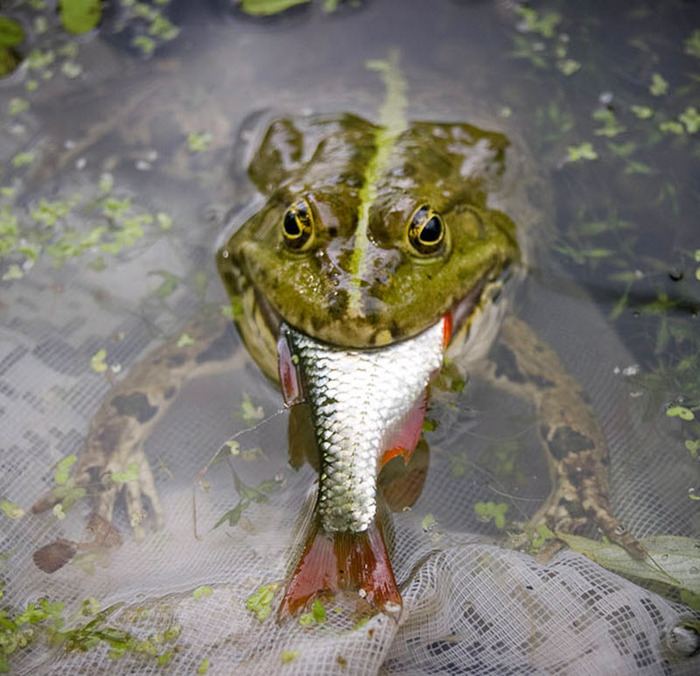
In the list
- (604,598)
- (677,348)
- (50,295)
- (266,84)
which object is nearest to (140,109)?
(266,84)

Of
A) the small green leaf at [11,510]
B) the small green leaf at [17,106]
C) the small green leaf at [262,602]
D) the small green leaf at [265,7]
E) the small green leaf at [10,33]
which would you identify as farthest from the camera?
the small green leaf at [265,7]

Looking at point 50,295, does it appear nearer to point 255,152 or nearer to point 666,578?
point 255,152

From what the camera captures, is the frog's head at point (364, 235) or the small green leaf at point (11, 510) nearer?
the frog's head at point (364, 235)

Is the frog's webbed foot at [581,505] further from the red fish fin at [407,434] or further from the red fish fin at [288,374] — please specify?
the red fish fin at [288,374]

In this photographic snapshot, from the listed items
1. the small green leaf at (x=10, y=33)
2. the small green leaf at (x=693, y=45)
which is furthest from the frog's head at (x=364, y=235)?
the small green leaf at (x=10, y=33)

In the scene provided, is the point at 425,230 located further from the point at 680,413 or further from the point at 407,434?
the point at 680,413

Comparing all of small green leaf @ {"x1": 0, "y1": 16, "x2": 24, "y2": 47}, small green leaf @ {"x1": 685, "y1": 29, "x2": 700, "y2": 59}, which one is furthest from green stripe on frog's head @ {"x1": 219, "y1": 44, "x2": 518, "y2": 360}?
small green leaf @ {"x1": 0, "y1": 16, "x2": 24, "y2": 47}
